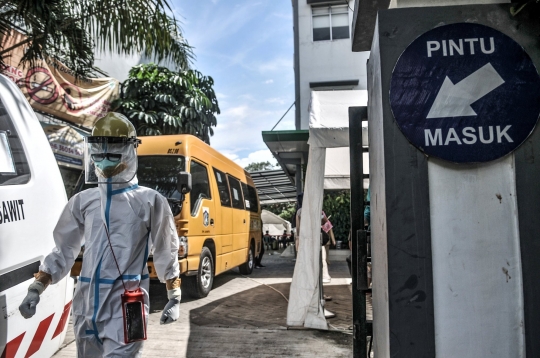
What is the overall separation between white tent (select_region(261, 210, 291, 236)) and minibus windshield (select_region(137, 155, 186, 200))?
43.7 ft

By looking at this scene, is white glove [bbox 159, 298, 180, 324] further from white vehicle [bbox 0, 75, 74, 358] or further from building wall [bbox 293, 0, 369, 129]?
building wall [bbox 293, 0, 369, 129]

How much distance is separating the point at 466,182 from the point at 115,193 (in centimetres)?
187

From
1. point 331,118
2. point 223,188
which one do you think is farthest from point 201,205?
point 331,118

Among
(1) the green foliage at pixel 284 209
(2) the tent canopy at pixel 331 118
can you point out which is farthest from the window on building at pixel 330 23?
(2) the tent canopy at pixel 331 118

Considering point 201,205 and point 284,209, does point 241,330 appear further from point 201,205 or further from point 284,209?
point 284,209

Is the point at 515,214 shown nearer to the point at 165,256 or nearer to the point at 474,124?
the point at 474,124

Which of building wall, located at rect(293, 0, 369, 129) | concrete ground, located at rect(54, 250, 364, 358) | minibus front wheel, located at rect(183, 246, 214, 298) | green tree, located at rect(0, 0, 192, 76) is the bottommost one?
concrete ground, located at rect(54, 250, 364, 358)

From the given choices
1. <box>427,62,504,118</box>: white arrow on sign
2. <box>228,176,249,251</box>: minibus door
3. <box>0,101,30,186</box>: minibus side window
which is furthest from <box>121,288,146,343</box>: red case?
<box>228,176,249,251</box>: minibus door

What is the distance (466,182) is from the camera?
182 cm

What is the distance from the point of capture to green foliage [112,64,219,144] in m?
10.5

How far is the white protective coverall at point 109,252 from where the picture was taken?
2.39 meters

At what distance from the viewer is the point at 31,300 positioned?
215cm

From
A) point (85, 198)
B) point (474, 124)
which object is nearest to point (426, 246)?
point (474, 124)

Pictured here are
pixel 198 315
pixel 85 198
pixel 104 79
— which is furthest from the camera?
pixel 104 79
